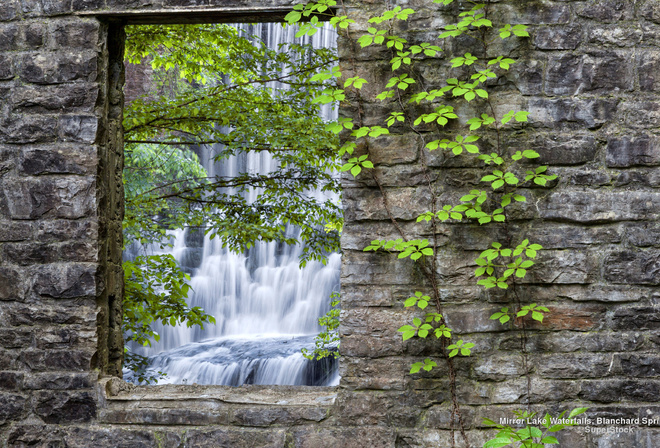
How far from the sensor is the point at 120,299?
2.69m

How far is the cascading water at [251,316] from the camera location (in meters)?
6.26

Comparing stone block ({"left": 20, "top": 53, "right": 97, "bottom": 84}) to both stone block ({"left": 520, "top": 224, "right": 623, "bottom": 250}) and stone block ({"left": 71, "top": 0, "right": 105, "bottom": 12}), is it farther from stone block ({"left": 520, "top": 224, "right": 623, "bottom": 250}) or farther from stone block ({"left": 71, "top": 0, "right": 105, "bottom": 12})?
stone block ({"left": 520, "top": 224, "right": 623, "bottom": 250})

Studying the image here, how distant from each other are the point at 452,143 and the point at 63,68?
5.68ft

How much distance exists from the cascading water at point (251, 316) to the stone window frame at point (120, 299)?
3612 mm

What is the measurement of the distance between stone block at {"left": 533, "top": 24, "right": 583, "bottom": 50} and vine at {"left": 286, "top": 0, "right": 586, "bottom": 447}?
74mm

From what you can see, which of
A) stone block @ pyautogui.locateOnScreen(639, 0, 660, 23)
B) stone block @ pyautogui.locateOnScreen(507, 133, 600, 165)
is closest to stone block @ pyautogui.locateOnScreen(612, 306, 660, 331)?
stone block @ pyautogui.locateOnScreen(507, 133, 600, 165)

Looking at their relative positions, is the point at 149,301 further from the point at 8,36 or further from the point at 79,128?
the point at 8,36

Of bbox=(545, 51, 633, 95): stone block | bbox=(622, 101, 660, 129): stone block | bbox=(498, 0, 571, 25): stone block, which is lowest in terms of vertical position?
bbox=(622, 101, 660, 129): stone block

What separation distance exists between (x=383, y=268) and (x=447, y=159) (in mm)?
535

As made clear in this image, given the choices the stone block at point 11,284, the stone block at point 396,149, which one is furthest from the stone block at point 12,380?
the stone block at point 396,149

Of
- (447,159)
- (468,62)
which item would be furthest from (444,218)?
(468,62)

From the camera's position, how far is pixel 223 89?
14.0 ft

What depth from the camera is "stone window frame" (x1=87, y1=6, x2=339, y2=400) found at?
2441 millimetres

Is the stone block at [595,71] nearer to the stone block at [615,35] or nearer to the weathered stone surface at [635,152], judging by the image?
the stone block at [615,35]
